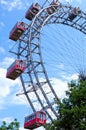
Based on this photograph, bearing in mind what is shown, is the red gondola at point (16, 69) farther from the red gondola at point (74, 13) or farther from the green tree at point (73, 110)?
the green tree at point (73, 110)

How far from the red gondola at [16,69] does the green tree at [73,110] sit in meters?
14.4

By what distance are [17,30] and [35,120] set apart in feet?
33.9

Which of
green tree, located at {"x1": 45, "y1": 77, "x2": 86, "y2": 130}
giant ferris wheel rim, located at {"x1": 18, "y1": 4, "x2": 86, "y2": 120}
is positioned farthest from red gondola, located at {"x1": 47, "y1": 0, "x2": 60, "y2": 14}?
green tree, located at {"x1": 45, "y1": 77, "x2": 86, "y2": 130}

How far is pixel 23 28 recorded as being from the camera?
133 ft

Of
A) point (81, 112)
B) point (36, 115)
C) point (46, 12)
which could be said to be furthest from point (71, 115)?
point (46, 12)

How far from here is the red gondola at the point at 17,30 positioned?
134 ft

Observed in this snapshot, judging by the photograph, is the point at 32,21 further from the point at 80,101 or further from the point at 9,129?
the point at 80,101

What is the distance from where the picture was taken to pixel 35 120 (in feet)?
115

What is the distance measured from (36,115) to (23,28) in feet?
32.8

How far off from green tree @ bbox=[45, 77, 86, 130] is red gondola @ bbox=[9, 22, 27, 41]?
1884 centimetres

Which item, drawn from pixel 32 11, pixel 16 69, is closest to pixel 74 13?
pixel 32 11

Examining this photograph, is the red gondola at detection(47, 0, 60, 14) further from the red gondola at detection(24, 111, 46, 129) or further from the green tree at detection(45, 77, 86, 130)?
the green tree at detection(45, 77, 86, 130)

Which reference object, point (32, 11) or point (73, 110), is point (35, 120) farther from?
point (73, 110)

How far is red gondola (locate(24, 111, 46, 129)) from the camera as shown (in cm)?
3491
